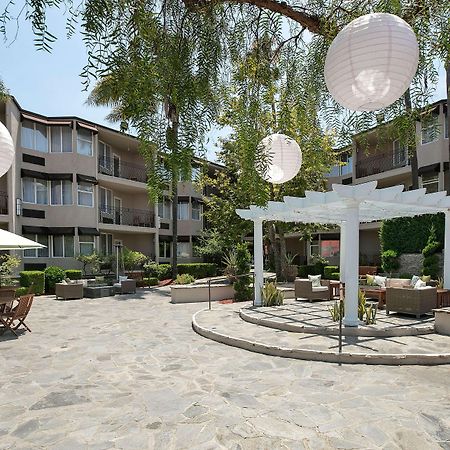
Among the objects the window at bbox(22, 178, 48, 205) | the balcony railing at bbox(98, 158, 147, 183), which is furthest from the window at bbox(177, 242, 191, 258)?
the window at bbox(22, 178, 48, 205)

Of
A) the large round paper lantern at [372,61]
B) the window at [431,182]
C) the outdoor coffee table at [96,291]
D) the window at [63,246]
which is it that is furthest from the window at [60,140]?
the large round paper lantern at [372,61]

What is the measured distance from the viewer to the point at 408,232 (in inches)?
797

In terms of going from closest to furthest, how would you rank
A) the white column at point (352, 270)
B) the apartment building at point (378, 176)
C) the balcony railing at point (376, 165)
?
the white column at point (352, 270) < the apartment building at point (378, 176) < the balcony railing at point (376, 165)

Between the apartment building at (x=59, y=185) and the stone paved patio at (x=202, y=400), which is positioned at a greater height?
the apartment building at (x=59, y=185)

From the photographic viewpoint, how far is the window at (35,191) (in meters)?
22.1

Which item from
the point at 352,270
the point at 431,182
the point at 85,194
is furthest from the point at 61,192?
the point at 431,182

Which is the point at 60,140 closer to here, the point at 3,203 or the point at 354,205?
the point at 3,203

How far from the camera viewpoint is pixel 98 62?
1.69m

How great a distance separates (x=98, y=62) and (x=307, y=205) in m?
8.76

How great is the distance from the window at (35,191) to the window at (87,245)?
3009 millimetres

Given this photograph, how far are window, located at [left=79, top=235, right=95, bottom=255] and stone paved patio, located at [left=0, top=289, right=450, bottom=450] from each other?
15.6 metres

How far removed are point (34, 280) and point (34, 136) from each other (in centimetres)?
873

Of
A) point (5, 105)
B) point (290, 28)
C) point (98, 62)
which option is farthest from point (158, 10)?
point (5, 105)

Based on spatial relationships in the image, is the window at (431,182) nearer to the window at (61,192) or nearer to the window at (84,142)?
the window at (84,142)
